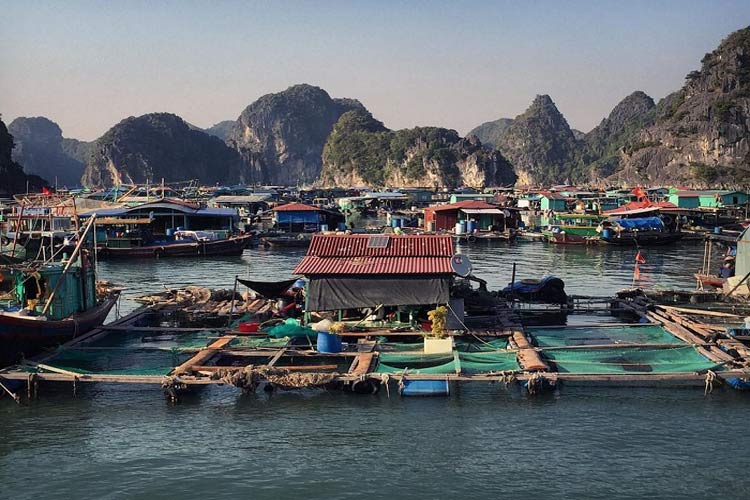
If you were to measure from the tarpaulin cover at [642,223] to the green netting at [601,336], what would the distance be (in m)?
31.8

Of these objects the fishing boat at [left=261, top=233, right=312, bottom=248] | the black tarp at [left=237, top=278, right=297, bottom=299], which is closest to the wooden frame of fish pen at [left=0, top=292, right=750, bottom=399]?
the black tarp at [left=237, top=278, right=297, bottom=299]

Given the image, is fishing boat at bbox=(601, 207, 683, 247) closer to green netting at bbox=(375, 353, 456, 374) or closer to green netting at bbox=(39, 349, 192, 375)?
green netting at bbox=(375, 353, 456, 374)

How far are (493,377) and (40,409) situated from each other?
843cm

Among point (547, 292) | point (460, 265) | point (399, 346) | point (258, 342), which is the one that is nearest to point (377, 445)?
point (399, 346)

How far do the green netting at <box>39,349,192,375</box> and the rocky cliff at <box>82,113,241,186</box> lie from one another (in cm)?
16144

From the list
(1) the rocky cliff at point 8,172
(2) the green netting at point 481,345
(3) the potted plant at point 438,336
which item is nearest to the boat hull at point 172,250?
(3) the potted plant at point 438,336

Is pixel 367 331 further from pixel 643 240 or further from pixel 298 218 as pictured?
pixel 298 218

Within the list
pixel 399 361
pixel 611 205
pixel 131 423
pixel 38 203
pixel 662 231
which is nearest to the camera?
pixel 131 423

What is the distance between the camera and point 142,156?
601ft

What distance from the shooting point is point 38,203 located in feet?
71.3

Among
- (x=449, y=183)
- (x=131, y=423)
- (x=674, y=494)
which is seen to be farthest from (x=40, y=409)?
(x=449, y=183)

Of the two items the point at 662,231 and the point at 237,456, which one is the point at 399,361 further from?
the point at 662,231

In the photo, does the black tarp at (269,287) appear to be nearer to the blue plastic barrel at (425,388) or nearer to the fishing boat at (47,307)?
the fishing boat at (47,307)

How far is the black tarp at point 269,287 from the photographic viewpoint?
70.7 ft
